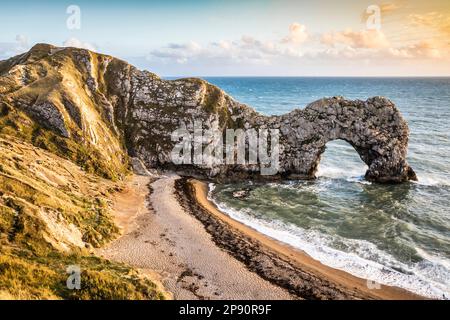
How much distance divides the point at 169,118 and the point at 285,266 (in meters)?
39.3

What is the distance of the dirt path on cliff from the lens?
98.2ft

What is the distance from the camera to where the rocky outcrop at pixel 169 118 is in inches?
2216

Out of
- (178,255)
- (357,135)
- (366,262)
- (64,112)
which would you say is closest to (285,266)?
(366,262)

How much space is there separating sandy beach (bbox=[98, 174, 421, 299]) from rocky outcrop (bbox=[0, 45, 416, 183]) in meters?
16.1

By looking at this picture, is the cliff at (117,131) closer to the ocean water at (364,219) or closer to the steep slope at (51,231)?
the steep slope at (51,231)

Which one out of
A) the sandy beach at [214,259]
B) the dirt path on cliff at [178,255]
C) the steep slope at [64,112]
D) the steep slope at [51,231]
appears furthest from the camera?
the steep slope at [64,112]

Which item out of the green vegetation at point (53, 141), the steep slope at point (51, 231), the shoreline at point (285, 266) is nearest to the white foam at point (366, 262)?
the shoreline at point (285, 266)

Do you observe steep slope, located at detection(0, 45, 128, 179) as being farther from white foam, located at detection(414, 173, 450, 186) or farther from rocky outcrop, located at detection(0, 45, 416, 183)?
white foam, located at detection(414, 173, 450, 186)

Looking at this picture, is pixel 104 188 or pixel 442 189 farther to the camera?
pixel 442 189

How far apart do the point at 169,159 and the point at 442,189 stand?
151 feet

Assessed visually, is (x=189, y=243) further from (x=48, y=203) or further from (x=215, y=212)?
(x=48, y=203)

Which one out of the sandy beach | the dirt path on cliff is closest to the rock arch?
the sandy beach
